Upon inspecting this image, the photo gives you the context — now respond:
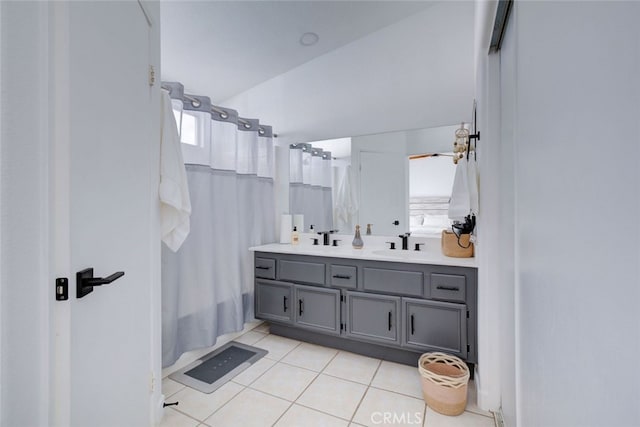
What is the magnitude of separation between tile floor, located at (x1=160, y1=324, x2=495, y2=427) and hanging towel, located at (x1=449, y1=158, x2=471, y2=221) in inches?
47.7

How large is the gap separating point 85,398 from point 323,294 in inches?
66.1

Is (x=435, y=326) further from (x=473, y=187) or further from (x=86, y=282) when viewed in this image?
(x=86, y=282)

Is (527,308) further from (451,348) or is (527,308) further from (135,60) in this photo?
(135,60)

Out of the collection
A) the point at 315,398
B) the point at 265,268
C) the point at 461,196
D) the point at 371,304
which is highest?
the point at 461,196

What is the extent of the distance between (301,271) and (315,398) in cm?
98

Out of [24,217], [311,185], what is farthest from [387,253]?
[24,217]

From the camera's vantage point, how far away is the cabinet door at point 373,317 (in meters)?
2.10

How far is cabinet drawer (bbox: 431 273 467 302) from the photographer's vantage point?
6.18 feet

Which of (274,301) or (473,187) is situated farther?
(274,301)

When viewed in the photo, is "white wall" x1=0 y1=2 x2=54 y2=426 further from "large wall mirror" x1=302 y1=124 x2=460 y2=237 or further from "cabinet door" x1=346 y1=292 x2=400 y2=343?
"large wall mirror" x1=302 y1=124 x2=460 y2=237

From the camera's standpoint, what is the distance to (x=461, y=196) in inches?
68.4

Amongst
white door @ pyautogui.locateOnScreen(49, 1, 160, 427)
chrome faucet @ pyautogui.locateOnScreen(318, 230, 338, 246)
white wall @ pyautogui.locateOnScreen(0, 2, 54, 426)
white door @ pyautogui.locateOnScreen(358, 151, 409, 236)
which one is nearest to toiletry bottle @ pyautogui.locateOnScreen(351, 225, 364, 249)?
white door @ pyautogui.locateOnScreen(358, 151, 409, 236)

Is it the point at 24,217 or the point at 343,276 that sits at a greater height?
the point at 24,217

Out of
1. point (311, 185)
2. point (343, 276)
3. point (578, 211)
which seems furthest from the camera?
point (311, 185)
